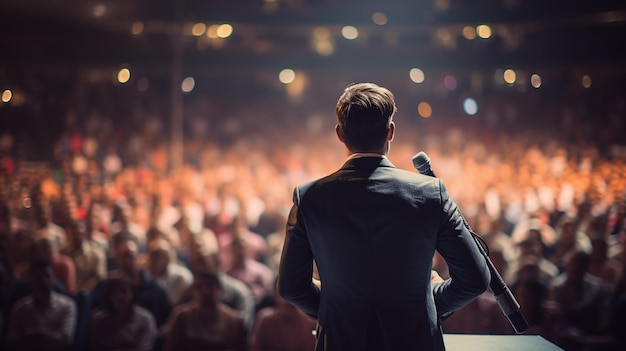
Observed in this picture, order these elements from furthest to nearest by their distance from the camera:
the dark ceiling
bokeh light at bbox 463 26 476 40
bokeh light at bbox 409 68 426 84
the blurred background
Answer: bokeh light at bbox 463 26 476 40 → bokeh light at bbox 409 68 426 84 → the dark ceiling → the blurred background

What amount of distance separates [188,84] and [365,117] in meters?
15.8

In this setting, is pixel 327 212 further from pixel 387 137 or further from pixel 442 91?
pixel 442 91

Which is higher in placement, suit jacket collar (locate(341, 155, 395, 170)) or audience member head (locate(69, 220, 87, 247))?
suit jacket collar (locate(341, 155, 395, 170))

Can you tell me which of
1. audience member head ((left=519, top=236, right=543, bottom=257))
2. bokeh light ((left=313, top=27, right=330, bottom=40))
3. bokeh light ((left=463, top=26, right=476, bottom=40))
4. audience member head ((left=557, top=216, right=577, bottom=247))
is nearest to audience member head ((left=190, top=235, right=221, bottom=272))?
audience member head ((left=519, top=236, right=543, bottom=257))

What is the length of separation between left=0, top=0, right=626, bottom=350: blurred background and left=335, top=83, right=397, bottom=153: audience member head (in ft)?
19.7

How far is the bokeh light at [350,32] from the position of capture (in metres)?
17.6

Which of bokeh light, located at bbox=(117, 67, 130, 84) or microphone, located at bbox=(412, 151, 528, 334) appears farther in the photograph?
bokeh light, located at bbox=(117, 67, 130, 84)

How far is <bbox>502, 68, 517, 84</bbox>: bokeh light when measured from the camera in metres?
16.2

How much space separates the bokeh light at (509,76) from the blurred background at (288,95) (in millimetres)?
57

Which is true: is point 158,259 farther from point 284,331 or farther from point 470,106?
point 470,106

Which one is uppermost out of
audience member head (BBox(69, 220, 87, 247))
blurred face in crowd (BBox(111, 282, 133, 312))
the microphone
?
the microphone

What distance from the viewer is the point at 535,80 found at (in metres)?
16.2

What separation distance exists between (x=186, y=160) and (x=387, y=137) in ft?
38.2

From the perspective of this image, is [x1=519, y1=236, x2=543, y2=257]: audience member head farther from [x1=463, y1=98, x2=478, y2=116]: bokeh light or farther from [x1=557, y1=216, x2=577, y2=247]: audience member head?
[x1=463, y1=98, x2=478, y2=116]: bokeh light
